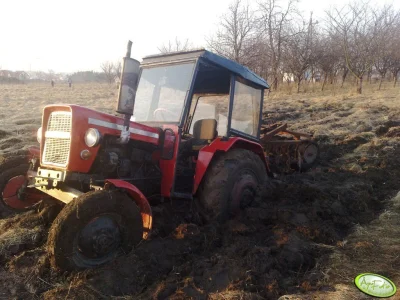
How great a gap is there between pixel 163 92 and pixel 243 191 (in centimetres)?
177

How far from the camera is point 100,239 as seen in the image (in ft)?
11.2

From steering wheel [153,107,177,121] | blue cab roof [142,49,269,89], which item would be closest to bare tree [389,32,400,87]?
blue cab roof [142,49,269,89]

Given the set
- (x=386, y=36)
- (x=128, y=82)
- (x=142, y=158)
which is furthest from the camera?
(x=386, y=36)

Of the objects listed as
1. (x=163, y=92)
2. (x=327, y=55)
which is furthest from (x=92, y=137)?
(x=327, y=55)

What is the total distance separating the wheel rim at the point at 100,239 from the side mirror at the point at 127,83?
3.56ft

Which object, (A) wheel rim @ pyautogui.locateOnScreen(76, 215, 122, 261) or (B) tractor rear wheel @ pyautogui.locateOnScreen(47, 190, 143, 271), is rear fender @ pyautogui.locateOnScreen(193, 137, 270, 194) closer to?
(B) tractor rear wheel @ pyautogui.locateOnScreen(47, 190, 143, 271)

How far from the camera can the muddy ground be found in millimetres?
3104

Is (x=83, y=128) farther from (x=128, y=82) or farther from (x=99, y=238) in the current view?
(x=99, y=238)

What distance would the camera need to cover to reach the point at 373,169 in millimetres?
7203

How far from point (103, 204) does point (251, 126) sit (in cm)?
316

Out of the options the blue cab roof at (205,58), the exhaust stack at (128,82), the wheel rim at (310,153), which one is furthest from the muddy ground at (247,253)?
the wheel rim at (310,153)

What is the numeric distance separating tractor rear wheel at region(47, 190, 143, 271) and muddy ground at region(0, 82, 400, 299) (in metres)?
0.15

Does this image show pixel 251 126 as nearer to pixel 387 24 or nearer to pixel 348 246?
pixel 348 246

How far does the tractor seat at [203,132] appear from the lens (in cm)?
473
